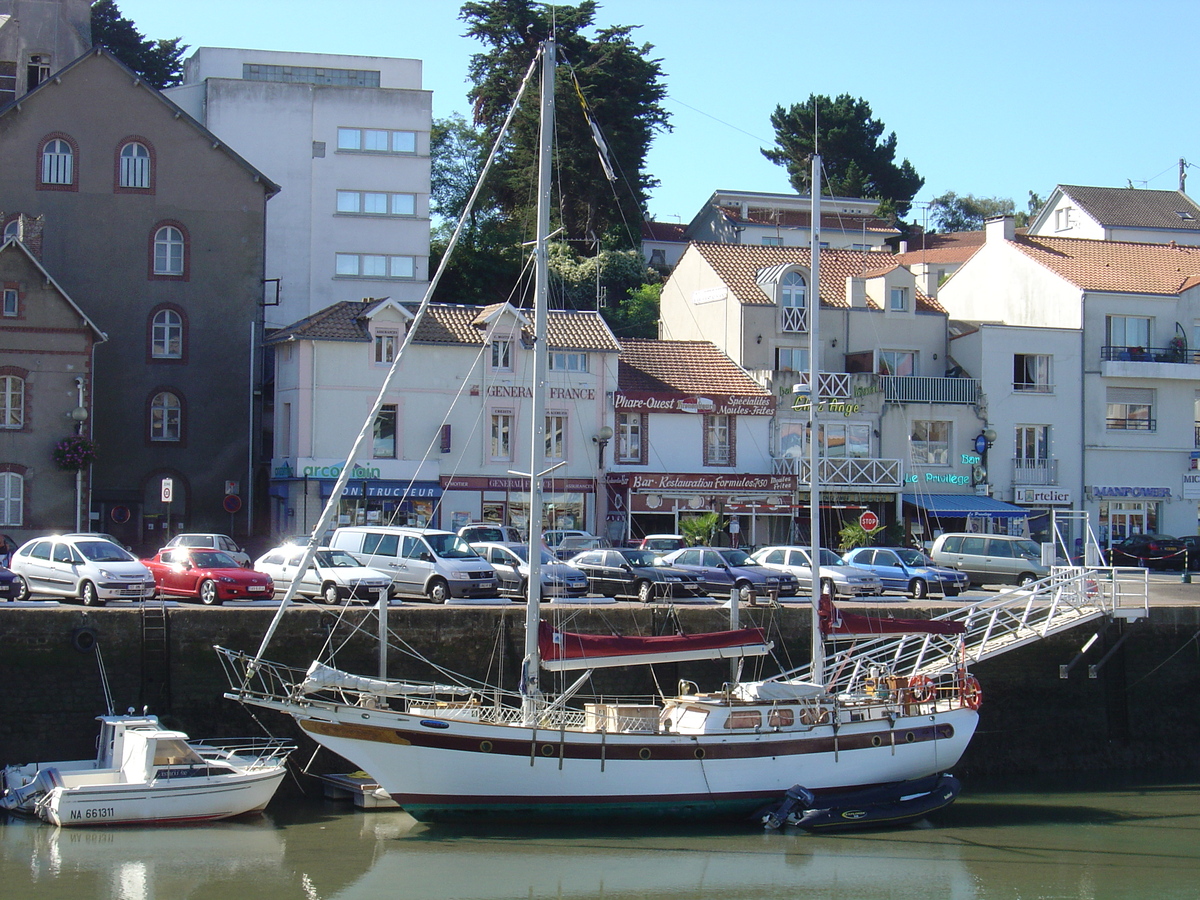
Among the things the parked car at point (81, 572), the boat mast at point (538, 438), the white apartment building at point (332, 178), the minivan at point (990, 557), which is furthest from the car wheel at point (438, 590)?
the white apartment building at point (332, 178)

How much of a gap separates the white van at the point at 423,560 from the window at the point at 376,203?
82.2ft

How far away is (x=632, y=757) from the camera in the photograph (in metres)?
22.6

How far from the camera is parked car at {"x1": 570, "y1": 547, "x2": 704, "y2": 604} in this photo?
33.6m

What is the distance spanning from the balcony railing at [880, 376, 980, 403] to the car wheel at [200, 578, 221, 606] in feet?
90.8

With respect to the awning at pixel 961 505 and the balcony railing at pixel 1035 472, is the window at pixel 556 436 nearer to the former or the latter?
the awning at pixel 961 505

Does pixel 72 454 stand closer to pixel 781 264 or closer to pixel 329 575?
pixel 329 575

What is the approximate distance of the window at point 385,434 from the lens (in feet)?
145

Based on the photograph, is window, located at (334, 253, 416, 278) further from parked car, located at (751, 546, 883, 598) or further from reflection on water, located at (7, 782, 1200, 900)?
reflection on water, located at (7, 782, 1200, 900)

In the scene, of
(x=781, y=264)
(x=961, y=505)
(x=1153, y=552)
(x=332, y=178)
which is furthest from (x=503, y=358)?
(x=1153, y=552)

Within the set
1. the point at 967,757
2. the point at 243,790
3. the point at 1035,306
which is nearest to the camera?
the point at 243,790

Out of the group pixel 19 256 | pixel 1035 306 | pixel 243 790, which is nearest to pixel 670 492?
pixel 1035 306

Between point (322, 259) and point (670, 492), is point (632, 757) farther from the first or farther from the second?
point (322, 259)

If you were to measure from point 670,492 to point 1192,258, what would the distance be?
84.7ft

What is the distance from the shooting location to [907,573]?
3594 centimetres
